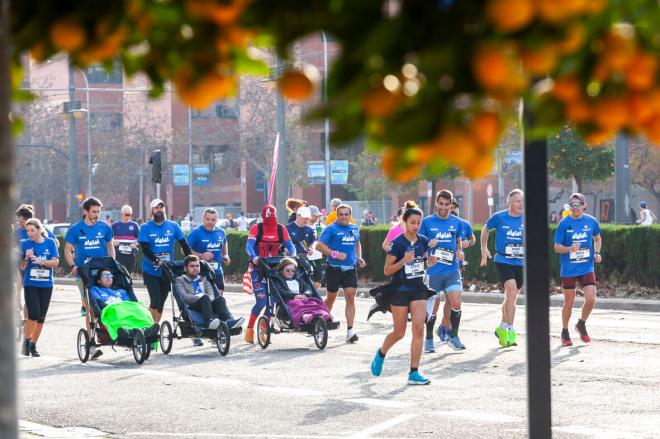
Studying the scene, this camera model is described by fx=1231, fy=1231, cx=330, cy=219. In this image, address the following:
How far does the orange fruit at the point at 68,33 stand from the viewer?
6.94ft

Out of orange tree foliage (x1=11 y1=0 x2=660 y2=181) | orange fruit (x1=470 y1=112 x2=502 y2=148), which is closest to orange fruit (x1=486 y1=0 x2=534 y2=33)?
orange tree foliage (x1=11 y1=0 x2=660 y2=181)

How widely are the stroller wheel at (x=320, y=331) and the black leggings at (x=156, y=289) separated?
7.37 feet

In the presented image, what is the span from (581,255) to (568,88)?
13.2 meters

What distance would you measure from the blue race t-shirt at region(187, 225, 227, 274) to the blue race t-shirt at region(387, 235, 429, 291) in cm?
509

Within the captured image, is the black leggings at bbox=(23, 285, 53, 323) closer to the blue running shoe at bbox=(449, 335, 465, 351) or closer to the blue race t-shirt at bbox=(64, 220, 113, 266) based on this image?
the blue race t-shirt at bbox=(64, 220, 113, 266)

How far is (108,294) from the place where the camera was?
46.0 ft

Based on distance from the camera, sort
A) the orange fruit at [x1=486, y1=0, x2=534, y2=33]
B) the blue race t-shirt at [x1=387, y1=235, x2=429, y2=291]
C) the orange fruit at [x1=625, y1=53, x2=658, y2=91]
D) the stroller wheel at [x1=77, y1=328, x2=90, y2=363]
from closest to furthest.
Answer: the orange fruit at [x1=486, y1=0, x2=534, y2=33] → the orange fruit at [x1=625, y1=53, x2=658, y2=91] → the blue race t-shirt at [x1=387, y1=235, x2=429, y2=291] → the stroller wheel at [x1=77, y1=328, x2=90, y2=363]

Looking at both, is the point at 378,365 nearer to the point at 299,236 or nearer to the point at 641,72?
the point at 299,236

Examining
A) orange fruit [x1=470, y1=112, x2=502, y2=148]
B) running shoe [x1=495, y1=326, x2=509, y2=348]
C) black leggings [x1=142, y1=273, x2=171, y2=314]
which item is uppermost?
orange fruit [x1=470, y1=112, x2=502, y2=148]

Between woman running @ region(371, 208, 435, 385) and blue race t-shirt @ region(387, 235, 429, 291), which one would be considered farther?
blue race t-shirt @ region(387, 235, 429, 291)

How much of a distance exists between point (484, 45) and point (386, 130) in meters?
0.22

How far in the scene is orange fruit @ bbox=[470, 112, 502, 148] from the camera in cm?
184

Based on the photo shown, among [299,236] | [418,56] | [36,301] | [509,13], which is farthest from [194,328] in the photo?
[509,13]

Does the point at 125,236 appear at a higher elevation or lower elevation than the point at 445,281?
higher
